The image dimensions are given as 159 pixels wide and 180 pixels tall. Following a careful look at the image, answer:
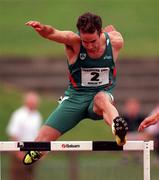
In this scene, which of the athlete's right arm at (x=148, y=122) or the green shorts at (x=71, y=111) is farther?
the green shorts at (x=71, y=111)

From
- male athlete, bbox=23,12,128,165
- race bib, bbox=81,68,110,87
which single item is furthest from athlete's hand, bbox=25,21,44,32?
race bib, bbox=81,68,110,87

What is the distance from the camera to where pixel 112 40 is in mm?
12555

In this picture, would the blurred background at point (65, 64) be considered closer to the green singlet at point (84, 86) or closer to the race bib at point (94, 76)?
the green singlet at point (84, 86)

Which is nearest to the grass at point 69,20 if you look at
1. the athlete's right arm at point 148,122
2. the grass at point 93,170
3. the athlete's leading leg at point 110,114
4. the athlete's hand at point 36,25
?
the grass at point 93,170

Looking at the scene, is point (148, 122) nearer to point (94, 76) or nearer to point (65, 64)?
point (94, 76)

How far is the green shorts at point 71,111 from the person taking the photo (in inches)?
493

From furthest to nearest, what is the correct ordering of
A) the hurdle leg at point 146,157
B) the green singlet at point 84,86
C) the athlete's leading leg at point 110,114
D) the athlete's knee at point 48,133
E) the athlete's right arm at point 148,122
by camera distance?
the athlete's knee at point 48,133
the green singlet at point 84,86
the hurdle leg at point 146,157
the athlete's right arm at point 148,122
the athlete's leading leg at point 110,114

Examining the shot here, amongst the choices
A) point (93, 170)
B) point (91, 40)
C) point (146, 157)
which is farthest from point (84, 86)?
point (93, 170)

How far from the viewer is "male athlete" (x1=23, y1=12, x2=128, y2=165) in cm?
1198

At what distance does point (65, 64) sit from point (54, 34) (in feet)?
36.2

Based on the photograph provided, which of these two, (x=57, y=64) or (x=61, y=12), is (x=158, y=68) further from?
(x=61, y=12)

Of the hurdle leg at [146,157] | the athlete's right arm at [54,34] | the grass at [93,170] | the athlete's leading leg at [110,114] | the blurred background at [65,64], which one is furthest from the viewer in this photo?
the blurred background at [65,64]

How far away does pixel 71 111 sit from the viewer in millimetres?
12609

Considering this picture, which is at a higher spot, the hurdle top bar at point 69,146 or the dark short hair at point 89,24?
the dark short hair at point 89,24
